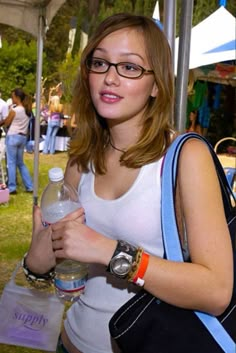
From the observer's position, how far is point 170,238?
118 centimetres

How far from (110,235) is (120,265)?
16 cm

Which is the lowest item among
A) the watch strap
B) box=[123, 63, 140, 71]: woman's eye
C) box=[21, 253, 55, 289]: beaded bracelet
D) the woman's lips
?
box=[21, 253, 55, 289]: beaded bracelet

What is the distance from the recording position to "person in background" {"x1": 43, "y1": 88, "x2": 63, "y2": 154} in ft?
43.4

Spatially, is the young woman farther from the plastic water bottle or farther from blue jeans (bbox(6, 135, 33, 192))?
blue jeans (bbox(6, 135, 33, 192))

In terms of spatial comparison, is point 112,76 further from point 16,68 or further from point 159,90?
point 16,68

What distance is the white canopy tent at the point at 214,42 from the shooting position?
26.9 ft

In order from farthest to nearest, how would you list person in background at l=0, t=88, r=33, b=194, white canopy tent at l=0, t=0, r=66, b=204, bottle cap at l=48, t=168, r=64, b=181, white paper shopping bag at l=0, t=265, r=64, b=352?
person in background at l=0, t=88, r=33, b=194 → white canopy tent at l=0, t=0, r=66, b=204 → white paper shopping bag at l=0, t=265, r=64, b=352 → bottle cap at l=48, t=168, r=64, b=181

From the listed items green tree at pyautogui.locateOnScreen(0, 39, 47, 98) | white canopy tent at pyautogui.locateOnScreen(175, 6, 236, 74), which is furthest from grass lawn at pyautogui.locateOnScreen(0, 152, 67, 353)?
green tree at pyautogui.locateOnScreen(0, 39, 47, 98)

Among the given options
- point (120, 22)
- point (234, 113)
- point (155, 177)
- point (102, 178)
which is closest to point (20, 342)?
point (102, 178)

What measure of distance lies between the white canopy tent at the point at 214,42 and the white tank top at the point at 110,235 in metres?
7.12

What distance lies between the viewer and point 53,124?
13.2 m

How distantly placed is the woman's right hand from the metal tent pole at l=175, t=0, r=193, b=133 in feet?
3.00

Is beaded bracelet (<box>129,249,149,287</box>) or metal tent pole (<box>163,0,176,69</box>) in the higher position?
metal tent pole (<box>163,0,176,69</box>)

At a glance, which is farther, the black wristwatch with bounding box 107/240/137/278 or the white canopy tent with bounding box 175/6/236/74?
the white canopy tent with bounding box 175/6/236/74
